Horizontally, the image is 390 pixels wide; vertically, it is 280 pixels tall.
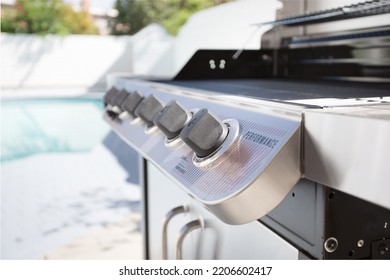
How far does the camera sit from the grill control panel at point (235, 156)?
0.48m

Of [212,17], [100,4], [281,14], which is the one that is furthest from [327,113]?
[100,4]

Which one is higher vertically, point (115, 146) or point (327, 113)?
point (327, 113)

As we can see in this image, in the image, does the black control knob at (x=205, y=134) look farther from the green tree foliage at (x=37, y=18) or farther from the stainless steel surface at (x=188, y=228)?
the green tree foliage at (x=37, y=18)

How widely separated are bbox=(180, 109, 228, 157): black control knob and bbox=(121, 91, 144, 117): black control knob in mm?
486

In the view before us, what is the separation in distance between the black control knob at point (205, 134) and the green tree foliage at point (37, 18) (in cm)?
1086

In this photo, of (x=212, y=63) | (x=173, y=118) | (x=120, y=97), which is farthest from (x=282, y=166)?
(x=212, y=63)

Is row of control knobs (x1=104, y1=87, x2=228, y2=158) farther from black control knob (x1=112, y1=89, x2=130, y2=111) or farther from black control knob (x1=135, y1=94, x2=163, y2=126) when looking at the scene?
black control knob (x1=112, y1=89, x2=130, y2=111)

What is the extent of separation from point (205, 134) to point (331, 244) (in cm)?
21

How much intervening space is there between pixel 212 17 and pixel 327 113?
6850 mm

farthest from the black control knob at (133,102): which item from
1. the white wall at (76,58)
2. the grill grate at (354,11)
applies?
the white wall at (76,58)

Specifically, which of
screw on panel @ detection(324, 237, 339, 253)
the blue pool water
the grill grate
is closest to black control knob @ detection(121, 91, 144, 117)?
the grill grate

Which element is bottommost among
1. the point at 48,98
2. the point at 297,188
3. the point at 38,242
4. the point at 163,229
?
the point at 48,98

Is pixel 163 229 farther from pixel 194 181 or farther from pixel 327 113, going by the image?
pixel 327 113

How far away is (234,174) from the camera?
500mm
